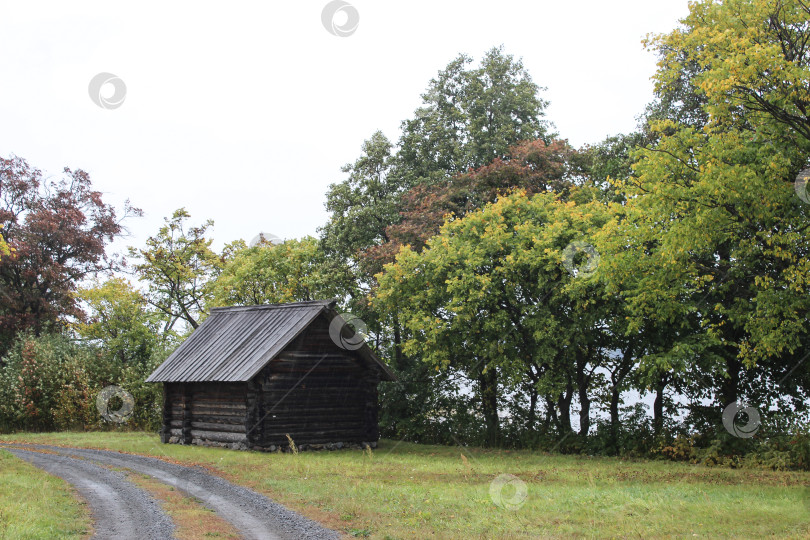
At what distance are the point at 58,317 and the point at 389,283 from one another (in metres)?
29.0

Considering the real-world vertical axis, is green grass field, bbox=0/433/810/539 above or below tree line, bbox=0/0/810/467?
below

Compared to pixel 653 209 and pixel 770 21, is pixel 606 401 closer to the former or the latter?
pixel 653 209

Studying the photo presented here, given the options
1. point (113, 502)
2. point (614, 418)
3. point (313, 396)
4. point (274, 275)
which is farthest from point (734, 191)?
point (274, 275)

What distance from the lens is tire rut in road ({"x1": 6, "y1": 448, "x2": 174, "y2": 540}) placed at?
1122cm

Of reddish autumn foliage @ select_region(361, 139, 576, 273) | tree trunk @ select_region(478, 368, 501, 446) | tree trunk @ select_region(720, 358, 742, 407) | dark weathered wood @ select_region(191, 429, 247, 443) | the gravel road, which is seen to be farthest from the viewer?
reddish autumn foliage @ select_region(361, 139, 576, 273)

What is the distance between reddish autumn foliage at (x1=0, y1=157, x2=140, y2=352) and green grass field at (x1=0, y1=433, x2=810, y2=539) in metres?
25.3

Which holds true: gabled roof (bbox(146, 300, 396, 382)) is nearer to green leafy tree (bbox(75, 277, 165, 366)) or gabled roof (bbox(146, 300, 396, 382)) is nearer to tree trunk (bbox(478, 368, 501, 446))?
tree trunk (bbox(478, 368, 501, 446))

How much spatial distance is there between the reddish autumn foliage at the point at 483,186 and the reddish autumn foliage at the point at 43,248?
2327cm

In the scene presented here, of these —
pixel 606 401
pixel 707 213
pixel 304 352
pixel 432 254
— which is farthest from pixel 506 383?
pixel 707 213


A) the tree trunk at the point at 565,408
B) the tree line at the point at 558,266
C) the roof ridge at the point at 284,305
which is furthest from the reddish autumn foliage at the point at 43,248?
the tree trunk at the point at 565,408

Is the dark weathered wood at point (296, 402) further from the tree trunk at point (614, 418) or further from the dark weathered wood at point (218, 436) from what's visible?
the tree trunk at point (614, 418)

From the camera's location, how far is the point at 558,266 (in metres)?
24.9

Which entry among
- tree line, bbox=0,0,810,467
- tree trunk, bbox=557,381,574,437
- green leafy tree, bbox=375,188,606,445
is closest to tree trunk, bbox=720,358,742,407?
tree line, bbox=0,0,810,467

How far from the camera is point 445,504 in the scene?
45.0ft
